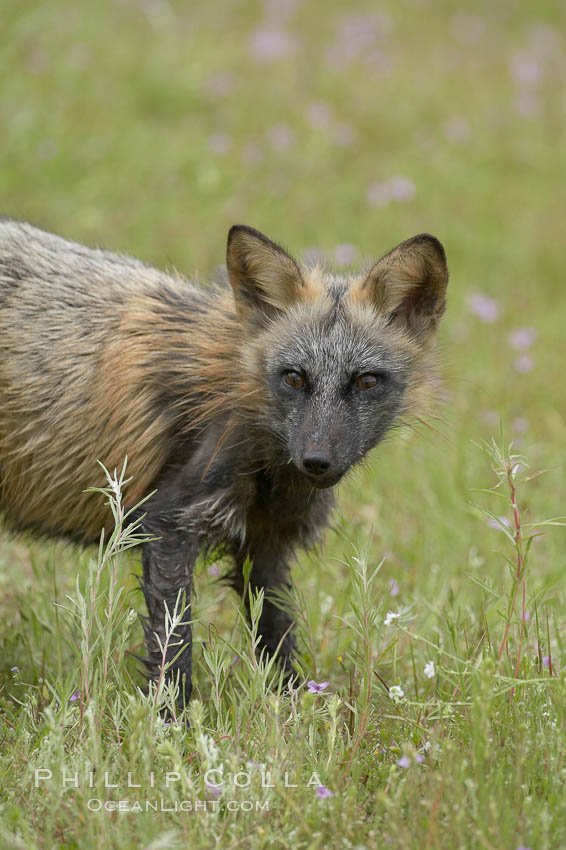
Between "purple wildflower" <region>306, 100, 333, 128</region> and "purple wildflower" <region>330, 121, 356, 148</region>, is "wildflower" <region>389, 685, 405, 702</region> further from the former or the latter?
"purple wildflower" <region>306, 100, 333, 128</region>

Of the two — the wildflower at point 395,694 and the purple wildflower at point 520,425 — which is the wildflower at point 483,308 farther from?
the wildflower at point 395,694

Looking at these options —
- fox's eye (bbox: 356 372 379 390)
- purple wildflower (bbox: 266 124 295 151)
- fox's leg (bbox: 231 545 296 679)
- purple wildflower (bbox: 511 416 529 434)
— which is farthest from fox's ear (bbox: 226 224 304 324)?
purple wildflower (bbox: 266 124 295 151)

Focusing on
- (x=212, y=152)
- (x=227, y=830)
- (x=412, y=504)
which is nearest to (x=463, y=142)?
(x=212, y=152)

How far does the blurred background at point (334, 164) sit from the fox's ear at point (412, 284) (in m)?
2.08

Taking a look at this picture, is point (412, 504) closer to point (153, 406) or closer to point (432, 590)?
point (432, 590)

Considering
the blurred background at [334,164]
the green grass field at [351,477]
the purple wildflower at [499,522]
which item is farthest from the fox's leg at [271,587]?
the blurred background at [334,164]

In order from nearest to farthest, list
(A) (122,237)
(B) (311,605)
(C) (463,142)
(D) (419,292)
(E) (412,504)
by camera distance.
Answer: (D) (419,292) → (B) (311,605) → (E) (412,504) → (A) (122,237) → (C) (463,142)

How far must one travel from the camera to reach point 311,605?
505cm

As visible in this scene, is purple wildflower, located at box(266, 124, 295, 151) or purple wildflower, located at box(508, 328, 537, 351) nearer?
purple wildflower, located at box(508, 328, 537, 351)

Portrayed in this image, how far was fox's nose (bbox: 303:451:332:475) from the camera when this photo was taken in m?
3.79

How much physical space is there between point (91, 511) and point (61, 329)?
851 mm

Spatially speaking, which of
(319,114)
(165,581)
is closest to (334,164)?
(319,114)

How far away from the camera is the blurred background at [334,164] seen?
7586 millimetres

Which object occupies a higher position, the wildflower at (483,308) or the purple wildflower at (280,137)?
the purple wildflower at (280,137)
